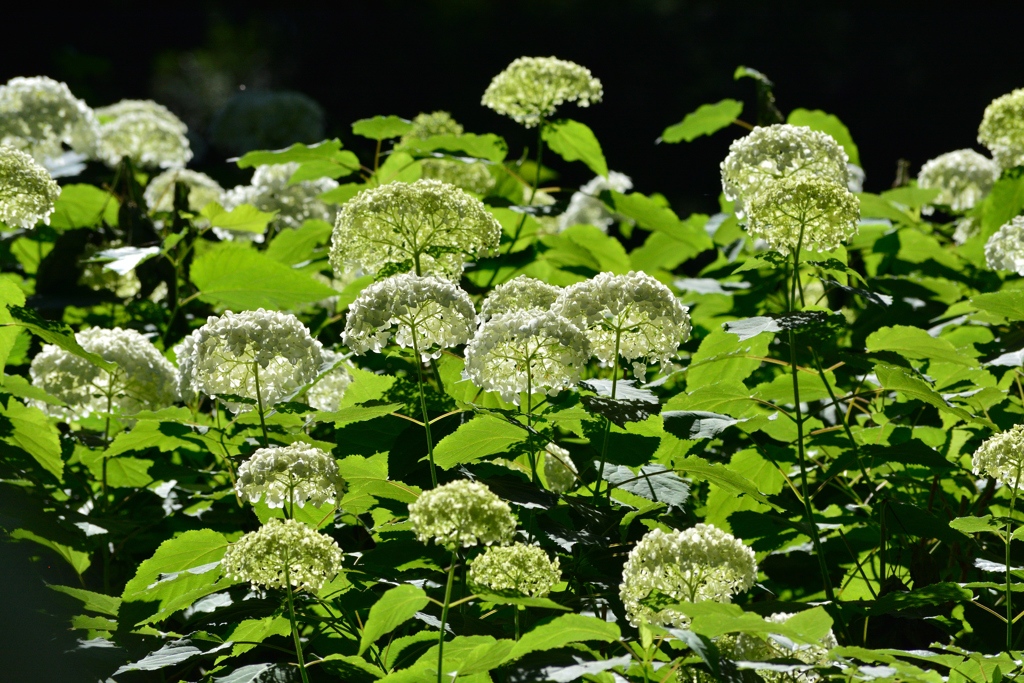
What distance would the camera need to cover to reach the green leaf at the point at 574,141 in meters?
3.02

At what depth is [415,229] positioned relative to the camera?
190 centimetres

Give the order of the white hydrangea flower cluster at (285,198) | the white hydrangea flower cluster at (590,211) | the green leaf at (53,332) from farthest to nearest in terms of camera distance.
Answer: the white hydrangea flower cluster at (590,211)
the white hydrangea flower cluster at (285,198)
the green leaf at (53,332)

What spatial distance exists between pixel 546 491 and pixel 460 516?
14.2 inches

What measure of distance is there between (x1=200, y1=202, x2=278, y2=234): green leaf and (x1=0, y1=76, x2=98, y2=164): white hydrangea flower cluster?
3.61 feet

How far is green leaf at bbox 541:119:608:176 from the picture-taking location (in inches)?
119

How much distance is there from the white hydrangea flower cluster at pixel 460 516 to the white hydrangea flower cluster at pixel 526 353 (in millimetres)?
332

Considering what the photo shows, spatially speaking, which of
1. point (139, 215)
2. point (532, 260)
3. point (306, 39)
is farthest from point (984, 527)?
point (306, 39)

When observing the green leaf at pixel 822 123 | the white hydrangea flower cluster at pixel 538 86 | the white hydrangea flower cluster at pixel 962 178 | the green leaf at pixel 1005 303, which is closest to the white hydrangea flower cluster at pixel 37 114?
the white hydrangea flower cluster at pixel 538 86

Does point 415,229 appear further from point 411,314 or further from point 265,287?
point 265,287

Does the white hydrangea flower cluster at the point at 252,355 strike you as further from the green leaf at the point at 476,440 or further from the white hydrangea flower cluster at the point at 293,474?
the green leaf at the point at 476,440

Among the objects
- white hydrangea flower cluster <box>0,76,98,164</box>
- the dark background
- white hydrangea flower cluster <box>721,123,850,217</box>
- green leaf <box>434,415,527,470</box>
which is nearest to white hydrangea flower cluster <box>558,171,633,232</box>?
the dark background

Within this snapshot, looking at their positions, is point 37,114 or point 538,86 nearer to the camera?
point 538,86

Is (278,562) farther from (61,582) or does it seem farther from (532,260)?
(532,260)

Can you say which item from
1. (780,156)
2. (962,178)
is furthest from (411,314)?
(962,178)
